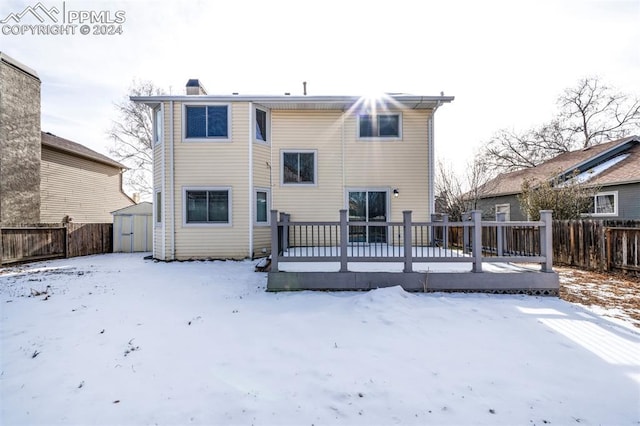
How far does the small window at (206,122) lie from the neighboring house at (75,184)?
28.7ft

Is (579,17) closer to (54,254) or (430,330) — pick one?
(430,330)

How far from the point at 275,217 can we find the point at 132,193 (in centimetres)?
2058

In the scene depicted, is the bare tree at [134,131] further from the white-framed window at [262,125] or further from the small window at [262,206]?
the small window at [262,206]

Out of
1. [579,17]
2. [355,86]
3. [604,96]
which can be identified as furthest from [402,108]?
[604,96]

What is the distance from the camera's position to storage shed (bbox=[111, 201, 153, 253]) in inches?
523

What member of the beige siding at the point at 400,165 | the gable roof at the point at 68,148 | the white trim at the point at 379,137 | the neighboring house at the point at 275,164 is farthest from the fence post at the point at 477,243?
the gable roof at the point at 68,148

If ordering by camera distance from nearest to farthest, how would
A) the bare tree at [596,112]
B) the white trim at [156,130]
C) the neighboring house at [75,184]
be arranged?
the white trim at [156,130]
the neighboring house at [75,184]
the bare tree at [596,112]

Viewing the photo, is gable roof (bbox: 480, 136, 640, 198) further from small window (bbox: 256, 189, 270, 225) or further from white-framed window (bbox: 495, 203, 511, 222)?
small window (bbox: 256, 189, 270, 225)

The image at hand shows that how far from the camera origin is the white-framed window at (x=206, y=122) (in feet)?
32.1

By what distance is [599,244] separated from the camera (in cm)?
759

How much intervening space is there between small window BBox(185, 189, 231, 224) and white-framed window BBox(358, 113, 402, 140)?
16.8 feet

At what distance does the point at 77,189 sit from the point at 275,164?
1235 centimetres

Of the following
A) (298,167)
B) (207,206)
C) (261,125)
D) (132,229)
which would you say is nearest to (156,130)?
(207,206)

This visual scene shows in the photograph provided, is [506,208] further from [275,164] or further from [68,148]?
[68,148]
